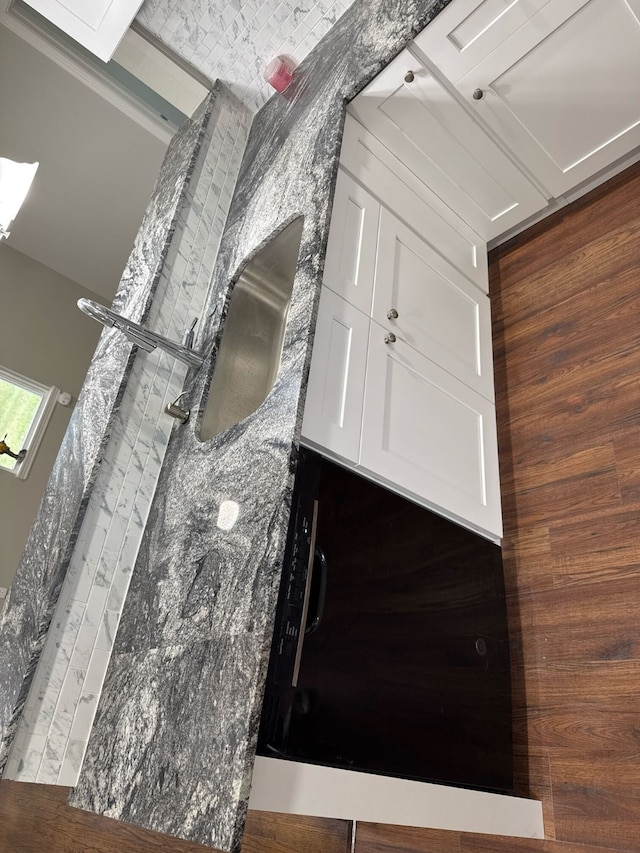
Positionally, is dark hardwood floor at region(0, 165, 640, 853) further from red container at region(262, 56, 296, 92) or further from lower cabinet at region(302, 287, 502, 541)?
red container at region(262, 56, 296, 92)

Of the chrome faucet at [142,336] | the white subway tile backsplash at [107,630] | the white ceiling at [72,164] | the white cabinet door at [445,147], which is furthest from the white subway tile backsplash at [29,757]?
the white ceiling at [72,164]

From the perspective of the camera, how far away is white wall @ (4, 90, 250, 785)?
153 centimetres

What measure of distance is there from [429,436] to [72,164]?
3115 mm

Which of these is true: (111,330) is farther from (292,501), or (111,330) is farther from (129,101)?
(129,101)

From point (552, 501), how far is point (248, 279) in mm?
1163

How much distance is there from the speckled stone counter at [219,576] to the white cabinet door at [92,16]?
815 mm

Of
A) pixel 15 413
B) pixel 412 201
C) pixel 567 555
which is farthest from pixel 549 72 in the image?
pixel 15 413

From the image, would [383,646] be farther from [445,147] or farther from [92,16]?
[92,16]

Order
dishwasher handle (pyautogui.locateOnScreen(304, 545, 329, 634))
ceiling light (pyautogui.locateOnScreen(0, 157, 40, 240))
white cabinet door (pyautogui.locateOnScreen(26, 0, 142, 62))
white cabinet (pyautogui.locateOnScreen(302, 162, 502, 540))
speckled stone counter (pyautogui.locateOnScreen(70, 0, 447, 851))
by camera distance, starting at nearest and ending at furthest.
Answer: speckled stone counter (pyautogui.locateOnScreen(70, 0, 447, 851)) < dishwasher handle (pyautogui.locateOnScreen(304, 545, 329, 634)) < white cabinet (pyautogui.locateOnScreen(302, 162, 502, 540)) < ceiling light (pyautogui.locateOnScreen(0, 157, 40, 240)) < white cabinet door (pyautogui.locateOnScreen(26, 0, 142, 62))

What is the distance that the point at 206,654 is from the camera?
1.29 meters

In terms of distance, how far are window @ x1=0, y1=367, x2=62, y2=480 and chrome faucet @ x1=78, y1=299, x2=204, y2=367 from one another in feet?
8.04

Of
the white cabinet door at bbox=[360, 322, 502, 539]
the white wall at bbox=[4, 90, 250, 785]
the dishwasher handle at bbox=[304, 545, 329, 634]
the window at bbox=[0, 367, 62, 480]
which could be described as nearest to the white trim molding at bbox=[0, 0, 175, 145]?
the white wall at bbox=[4, 90, 250, 785]

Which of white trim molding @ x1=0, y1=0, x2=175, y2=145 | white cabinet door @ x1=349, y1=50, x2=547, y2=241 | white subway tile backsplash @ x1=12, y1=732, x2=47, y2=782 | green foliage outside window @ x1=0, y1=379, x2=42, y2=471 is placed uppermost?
white trim molding @ x1=0, y1=0, x2=175, y2=145

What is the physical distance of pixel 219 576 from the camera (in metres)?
1.37
